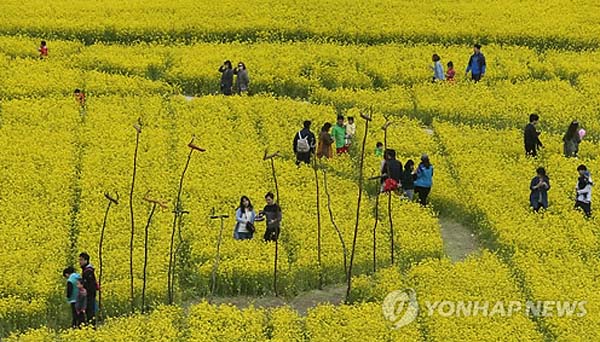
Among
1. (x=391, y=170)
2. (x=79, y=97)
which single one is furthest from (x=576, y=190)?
(x=79, y=97)

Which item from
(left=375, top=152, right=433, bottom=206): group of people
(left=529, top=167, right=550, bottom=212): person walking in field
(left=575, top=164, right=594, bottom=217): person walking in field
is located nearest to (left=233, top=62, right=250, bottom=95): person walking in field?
(left=375, top=152, right=433, bottom=206): group of people

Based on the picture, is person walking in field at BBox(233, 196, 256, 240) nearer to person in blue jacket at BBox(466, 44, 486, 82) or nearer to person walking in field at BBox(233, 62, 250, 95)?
person walking in field at BBox(233, 62, 250, 95)

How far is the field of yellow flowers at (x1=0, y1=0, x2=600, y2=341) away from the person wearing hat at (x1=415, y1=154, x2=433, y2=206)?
0.32 meters

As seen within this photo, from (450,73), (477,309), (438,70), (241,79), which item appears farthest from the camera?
(438,70)

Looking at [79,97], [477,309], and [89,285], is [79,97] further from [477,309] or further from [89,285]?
[477,309]

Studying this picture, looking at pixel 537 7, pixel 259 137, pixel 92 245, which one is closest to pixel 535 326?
pixel 92 245

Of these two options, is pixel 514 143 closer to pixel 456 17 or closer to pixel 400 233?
pixel 400 233

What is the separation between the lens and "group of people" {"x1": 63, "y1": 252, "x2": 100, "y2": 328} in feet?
63.9

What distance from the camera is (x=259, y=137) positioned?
28453 mm

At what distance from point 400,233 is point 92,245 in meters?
5.91

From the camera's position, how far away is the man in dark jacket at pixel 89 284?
19.4m

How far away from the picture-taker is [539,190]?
78.7 feet

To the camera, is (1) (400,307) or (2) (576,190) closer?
(1) (400,307)

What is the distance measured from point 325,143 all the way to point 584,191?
5.91 m
